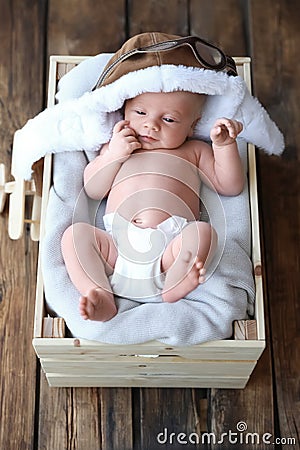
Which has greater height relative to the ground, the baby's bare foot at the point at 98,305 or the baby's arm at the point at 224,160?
the baby's arm at the point at 224,160

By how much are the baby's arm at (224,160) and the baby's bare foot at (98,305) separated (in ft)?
0.93

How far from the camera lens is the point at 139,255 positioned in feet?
3.96

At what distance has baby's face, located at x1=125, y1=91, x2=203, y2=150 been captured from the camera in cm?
126

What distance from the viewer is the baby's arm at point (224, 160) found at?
121 cm

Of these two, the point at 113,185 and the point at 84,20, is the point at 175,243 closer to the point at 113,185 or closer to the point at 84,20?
the point at 113,185

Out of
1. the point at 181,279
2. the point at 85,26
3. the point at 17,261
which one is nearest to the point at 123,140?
the point at 181,279

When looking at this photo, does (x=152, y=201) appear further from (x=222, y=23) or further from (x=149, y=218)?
(x=222, y=23)

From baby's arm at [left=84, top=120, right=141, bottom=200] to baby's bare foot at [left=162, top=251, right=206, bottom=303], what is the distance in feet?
0.68

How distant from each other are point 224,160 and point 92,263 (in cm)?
28

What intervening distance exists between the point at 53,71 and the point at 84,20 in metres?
0.40

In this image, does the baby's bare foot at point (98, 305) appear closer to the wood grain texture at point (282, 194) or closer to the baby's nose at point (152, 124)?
the baby's nose at point (152, 124)

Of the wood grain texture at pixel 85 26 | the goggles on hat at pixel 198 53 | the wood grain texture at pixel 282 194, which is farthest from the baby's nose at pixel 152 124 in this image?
the wood grain texture at pixel 85 26

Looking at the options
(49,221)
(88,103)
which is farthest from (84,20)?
(49,221)

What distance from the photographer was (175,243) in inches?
47.2
